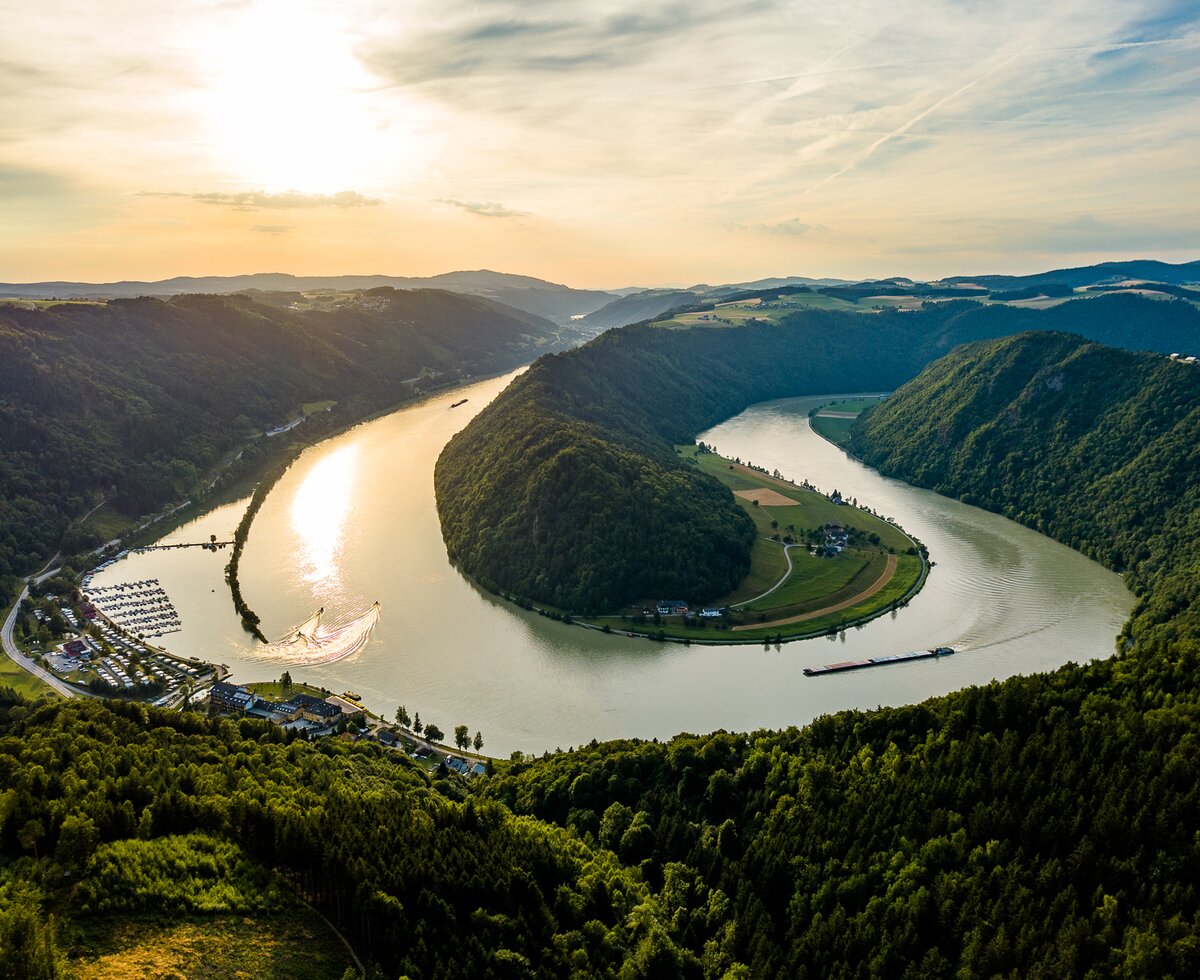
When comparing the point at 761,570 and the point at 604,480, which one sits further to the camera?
the point at 604,480

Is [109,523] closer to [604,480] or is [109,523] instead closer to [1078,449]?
[604,480]

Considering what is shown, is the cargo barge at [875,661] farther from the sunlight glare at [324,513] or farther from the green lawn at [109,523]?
the green lawn at [109,523]

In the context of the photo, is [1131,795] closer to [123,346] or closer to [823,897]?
[823,897]

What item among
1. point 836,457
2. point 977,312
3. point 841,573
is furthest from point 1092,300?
point 841,573

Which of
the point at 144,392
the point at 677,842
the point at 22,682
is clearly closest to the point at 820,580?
the point at 677,842

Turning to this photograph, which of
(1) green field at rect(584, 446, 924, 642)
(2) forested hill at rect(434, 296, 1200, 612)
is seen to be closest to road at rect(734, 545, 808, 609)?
(1) green field at rect(584, 446, 924, 642)

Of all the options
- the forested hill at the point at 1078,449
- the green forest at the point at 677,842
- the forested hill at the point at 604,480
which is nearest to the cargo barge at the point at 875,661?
the forested hill at the point at 604,480
